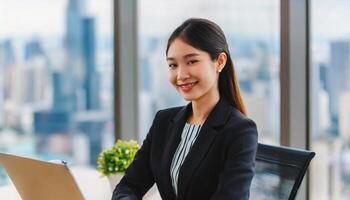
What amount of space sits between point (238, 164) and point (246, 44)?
1.27 m

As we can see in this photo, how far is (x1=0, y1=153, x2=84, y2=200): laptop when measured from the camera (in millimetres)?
1320

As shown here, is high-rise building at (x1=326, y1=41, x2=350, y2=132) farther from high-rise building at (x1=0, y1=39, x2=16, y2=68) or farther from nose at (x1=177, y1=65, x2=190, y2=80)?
high-rise building at (x1=0, y1=39, x2=16, y2=68)

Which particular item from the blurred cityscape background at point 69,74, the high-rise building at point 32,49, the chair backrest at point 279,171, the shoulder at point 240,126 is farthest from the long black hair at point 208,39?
the high-rise building at point 32,49

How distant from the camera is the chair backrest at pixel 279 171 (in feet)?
4.99

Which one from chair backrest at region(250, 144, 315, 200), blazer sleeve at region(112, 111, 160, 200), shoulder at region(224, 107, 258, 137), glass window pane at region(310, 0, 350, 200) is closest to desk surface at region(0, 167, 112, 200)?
blazer sleeve at region(112, 111, 160, 200)

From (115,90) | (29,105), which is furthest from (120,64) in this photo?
(29,105)

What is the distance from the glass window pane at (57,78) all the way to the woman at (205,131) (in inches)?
62.1

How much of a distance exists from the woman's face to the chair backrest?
1.20 ft

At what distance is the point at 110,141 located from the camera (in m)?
3.04

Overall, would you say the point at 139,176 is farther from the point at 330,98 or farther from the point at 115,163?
the point at 330,98

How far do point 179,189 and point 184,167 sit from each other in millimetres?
66

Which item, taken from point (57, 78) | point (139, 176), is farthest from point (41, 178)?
point (57, 78)

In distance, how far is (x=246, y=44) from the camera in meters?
2.47

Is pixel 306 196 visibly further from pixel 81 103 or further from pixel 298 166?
pixel 81 103
